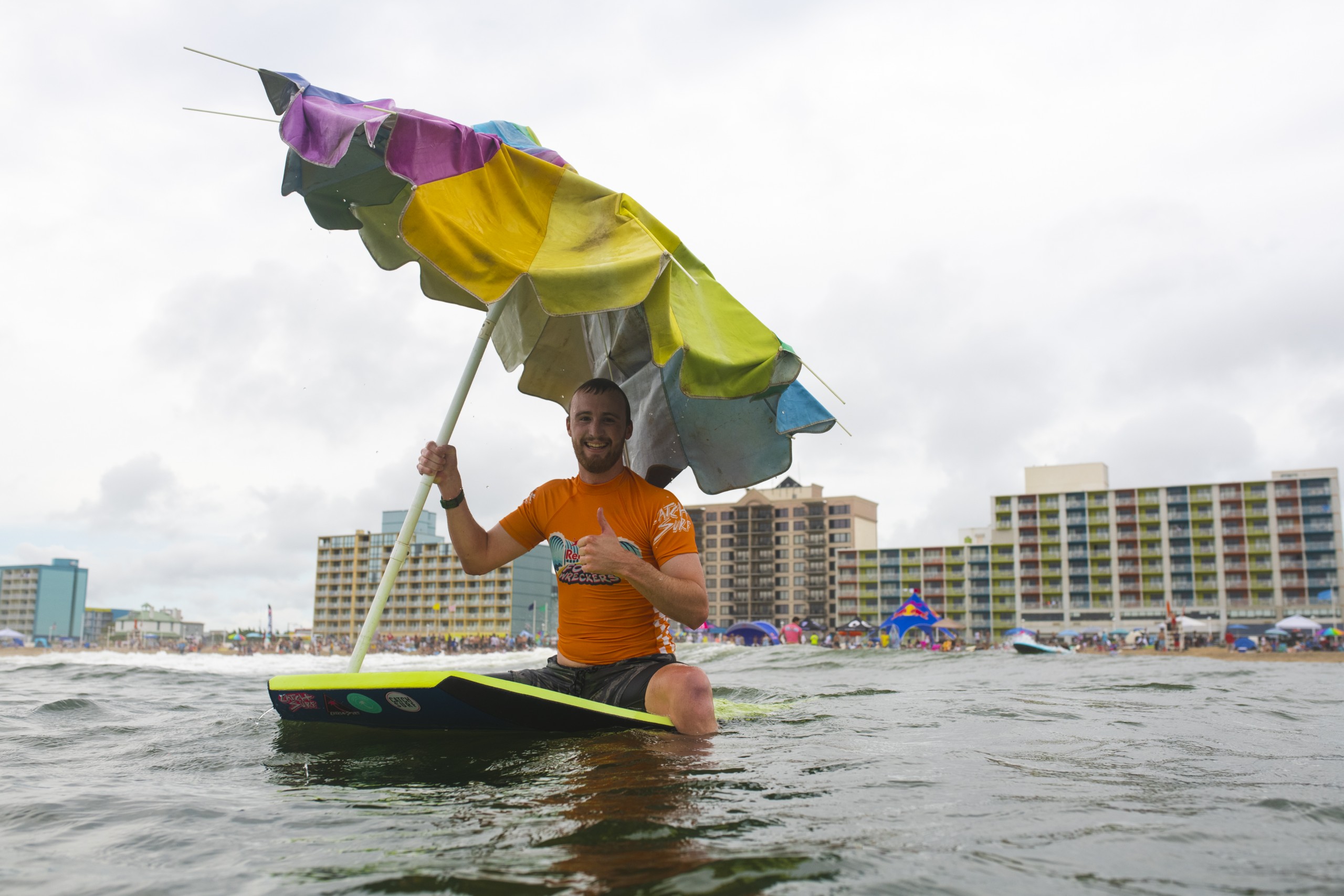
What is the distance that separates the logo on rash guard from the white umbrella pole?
69cm

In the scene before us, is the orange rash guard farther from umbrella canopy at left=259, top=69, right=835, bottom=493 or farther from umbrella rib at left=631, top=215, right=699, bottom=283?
umbrella rib at left=631, top=215, right=699, bottom=283

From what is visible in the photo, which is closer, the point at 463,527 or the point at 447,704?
the point at 447,704

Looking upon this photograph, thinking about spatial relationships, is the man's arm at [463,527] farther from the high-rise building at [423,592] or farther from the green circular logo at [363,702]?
the high-rise building at [423,592]

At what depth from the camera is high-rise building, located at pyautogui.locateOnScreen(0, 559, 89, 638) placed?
134 meters

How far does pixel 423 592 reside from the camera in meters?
117

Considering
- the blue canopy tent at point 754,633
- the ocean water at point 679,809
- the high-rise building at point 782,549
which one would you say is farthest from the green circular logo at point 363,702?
the high-rise building at point 782,549

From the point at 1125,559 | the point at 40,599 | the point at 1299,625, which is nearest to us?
the point at 1299,625

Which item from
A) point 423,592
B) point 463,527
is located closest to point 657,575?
point 463,527

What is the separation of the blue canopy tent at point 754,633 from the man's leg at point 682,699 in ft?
166

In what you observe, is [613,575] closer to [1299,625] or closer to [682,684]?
[682,684]

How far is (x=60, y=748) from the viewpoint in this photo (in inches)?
167

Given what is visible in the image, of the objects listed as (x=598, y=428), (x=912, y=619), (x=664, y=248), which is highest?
(x=664, y=248)

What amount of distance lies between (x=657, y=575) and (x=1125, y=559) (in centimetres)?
9506

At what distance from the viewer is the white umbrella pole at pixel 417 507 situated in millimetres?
4359
